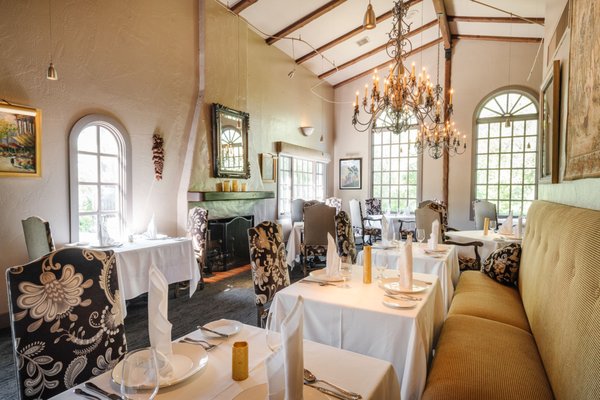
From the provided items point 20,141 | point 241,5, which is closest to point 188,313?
point 20,141

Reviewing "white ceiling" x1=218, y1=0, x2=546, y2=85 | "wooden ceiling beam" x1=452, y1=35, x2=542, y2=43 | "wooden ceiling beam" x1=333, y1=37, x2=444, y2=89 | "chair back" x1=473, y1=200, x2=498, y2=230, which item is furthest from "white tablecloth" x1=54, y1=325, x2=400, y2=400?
"wooden ceiling beam" x1=452, y1=35, x2=542, y2=43

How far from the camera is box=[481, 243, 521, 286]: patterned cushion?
10.2ft

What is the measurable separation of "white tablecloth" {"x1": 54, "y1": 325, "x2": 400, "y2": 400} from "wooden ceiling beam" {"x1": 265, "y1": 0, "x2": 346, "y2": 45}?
5814 mm

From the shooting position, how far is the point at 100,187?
13.3 ft

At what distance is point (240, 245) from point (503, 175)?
18.9 ft

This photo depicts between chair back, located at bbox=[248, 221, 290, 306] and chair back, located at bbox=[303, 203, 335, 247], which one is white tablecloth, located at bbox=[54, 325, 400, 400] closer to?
chair back, located at bbox=[248, 221, 290, 306]

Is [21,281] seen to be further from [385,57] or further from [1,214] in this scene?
[385,57]

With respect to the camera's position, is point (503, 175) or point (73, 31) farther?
point (503, 175)

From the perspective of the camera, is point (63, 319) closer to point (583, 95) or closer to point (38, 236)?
point (38, 236)

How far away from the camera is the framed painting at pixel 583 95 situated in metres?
1.70

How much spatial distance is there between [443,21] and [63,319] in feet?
23.9

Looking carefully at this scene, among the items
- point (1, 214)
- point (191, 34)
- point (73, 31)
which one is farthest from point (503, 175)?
point (1, 214)

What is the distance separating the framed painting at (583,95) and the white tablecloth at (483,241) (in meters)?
1.96

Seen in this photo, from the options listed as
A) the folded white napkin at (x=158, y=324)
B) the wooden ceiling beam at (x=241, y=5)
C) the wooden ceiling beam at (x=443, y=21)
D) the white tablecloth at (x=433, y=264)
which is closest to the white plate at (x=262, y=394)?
the folded white napkin at (x=158, y=324)
